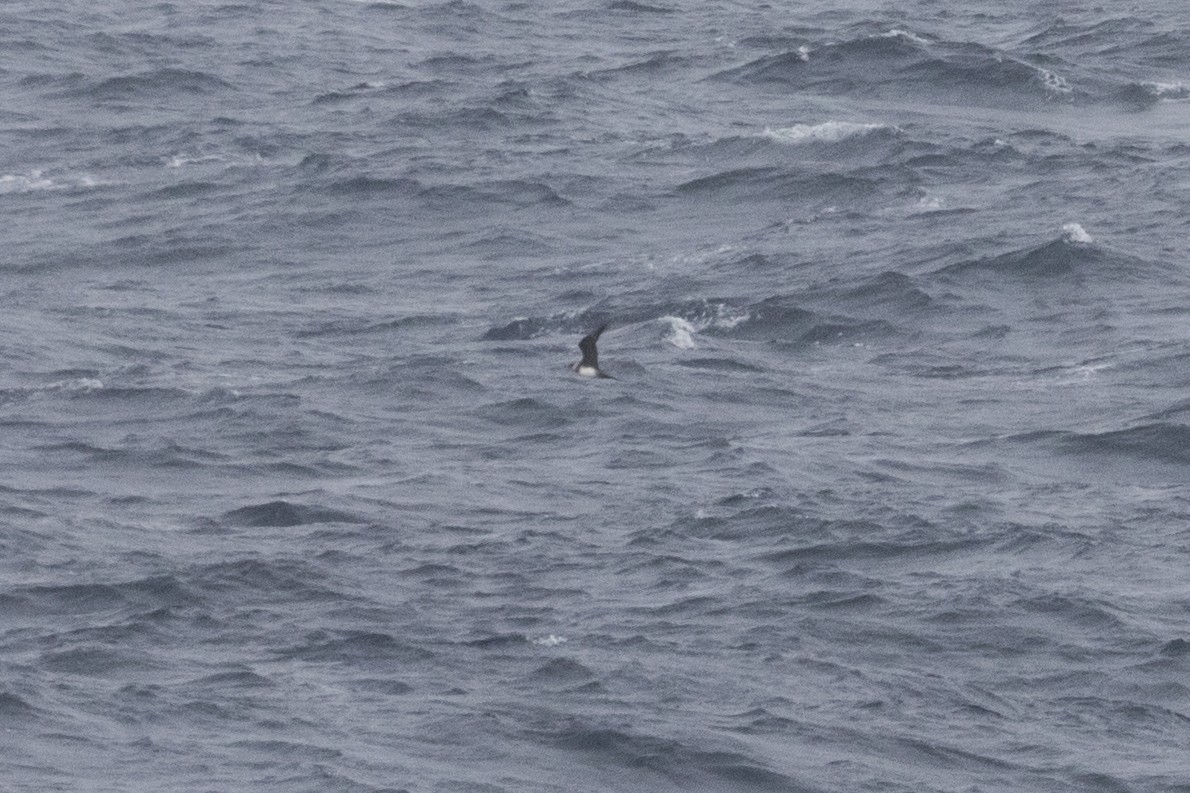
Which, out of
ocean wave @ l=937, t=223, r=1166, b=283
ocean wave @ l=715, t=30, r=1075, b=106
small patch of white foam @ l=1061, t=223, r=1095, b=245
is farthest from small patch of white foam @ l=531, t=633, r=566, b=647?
ocean wave @ l=715, t=30, r=1075, b=106

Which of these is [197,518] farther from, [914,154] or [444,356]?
[914,154]

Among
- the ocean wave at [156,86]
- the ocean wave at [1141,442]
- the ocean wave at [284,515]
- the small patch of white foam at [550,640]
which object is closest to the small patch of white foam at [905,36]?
the ocean wave at [156,86]

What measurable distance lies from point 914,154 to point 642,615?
3043 cm

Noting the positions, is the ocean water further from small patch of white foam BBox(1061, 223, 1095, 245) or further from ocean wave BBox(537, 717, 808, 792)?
small patch of white foam BBox(1061, 223, 1095, 245)

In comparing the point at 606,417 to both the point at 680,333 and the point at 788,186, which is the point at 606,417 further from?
the point at 788,186

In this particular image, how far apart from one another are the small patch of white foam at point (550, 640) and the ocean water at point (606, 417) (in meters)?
0.17

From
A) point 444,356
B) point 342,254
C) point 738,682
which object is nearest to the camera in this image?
point 738,682

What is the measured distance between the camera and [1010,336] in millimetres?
64188

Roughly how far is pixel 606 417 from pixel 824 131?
22779mm

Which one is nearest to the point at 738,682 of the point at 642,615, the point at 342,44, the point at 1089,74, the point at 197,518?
the point at 642,615

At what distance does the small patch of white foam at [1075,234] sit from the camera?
6900 cm

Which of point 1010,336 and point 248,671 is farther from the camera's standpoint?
point 1010,336

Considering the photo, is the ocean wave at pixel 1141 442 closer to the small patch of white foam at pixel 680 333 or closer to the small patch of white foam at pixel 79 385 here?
the small patch of white foam at pixel 680 333

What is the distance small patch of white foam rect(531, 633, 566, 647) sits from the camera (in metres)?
48.5
